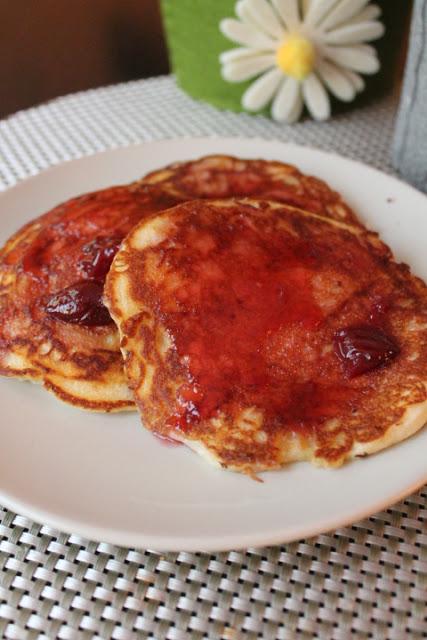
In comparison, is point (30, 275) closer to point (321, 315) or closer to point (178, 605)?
point (321, 315)

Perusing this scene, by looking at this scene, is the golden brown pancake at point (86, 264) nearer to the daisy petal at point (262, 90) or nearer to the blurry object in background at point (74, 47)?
the daisy petal at point (262, 90)

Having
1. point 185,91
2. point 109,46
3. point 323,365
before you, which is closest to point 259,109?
point 185,91

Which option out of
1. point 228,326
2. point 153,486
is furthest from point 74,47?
point 153,486

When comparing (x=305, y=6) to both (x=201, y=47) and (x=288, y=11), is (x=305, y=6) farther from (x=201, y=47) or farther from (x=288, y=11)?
(x=201, y=47)

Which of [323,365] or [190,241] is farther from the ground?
[190,241]

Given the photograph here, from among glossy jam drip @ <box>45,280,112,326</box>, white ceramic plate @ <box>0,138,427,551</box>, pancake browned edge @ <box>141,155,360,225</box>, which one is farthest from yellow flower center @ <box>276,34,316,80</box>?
white ceramic plate @ <box>0,138,427,551</box>

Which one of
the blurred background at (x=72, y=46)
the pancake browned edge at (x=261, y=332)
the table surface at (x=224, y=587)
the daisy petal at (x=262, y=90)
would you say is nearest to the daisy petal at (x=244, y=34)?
the daisy petal at (x=262, y=90)
